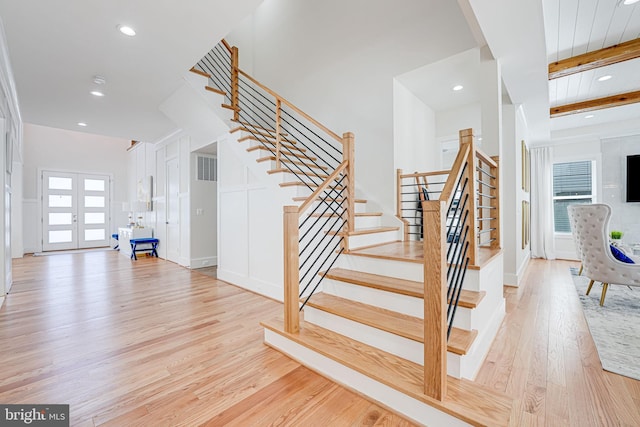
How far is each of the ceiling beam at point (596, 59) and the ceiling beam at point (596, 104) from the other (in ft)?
5.16

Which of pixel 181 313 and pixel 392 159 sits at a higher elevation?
pixel 392 159

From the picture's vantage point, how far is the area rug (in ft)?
6.28

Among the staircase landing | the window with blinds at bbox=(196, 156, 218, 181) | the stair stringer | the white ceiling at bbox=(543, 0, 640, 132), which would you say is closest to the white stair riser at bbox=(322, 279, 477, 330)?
the stair stringer

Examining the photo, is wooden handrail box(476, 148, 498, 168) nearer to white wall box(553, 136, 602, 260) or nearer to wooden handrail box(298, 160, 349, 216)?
wooden handrail box(298, 160, 349, 216)

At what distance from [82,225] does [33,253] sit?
4.38 feet

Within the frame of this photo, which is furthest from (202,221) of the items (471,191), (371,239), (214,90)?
(471,191)

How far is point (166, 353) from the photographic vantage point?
2168 millimetres

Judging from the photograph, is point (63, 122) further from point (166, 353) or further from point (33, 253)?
point (166, 353)

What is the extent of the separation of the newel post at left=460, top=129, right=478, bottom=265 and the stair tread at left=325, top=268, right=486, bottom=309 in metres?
0.29

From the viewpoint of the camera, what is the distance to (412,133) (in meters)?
4.05

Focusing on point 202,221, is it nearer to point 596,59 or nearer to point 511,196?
point 511,196

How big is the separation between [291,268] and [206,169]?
4423mm

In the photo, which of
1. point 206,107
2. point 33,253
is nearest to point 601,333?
point 206,107

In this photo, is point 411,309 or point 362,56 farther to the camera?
point 362,56
